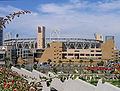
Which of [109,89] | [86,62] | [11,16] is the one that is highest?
[11,16]

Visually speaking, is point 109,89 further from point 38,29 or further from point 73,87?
point 38,29

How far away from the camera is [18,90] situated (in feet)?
14.6

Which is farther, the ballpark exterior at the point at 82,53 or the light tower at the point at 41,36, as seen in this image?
the light tower at the point at 41,36

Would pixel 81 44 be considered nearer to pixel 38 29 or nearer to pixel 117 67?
pixel 38 29

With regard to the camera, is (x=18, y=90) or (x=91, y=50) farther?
(x=91, y=50)

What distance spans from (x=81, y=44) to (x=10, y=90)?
206 feet

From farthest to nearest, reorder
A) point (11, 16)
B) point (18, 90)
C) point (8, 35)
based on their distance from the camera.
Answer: point (8, 35) < point (18, 90) < point (11, 16)

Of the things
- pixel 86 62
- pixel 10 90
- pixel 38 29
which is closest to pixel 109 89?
pixel 10 90

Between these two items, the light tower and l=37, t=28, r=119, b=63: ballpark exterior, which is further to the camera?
the light tower

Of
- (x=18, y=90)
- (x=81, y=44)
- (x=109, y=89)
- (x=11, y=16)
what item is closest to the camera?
(x=11, y=16)

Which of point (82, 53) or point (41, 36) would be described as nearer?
point (82, 53)

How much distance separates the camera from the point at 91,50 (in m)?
51.6

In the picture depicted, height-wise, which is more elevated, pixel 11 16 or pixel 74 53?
pixel 11 16

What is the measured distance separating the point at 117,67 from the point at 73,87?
5.56 m
